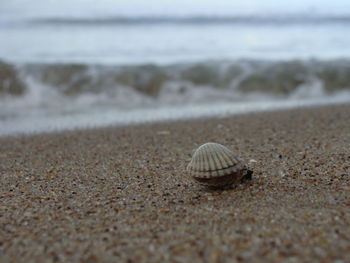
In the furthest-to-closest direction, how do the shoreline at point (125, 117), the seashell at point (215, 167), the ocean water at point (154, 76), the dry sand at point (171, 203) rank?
the ocean water at point (154, 76)
the shoreline at point (125, 117)
the seashell at point (215, 167)
the dry sand at point (171, 203)

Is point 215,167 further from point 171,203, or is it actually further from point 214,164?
point 171,203

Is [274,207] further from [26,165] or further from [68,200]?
[26,165]

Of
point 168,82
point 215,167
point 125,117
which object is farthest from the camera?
point 168,82

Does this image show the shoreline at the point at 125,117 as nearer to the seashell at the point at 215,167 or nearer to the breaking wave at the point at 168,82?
the breaking wave at the point at 168,82

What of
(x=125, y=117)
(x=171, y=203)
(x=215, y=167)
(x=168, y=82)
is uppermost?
(x=168, y=82)

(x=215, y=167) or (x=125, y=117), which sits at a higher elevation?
(x=125, y=117)

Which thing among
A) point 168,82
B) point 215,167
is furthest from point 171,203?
point 168,82

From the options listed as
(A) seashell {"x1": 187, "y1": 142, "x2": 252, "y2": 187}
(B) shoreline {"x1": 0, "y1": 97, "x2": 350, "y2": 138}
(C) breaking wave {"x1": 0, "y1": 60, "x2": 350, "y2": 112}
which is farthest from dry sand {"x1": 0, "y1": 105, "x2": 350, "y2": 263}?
(C) breaking wave {"x1": 0, "y1": 60, "x2": 350, "y2": 112}

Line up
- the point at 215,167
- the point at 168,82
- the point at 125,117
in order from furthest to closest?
the point at 168,82, the point at 125,117, the point at 215,167

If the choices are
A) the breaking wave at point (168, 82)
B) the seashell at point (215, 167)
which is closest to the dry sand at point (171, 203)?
the seashell at point (215, 167)
